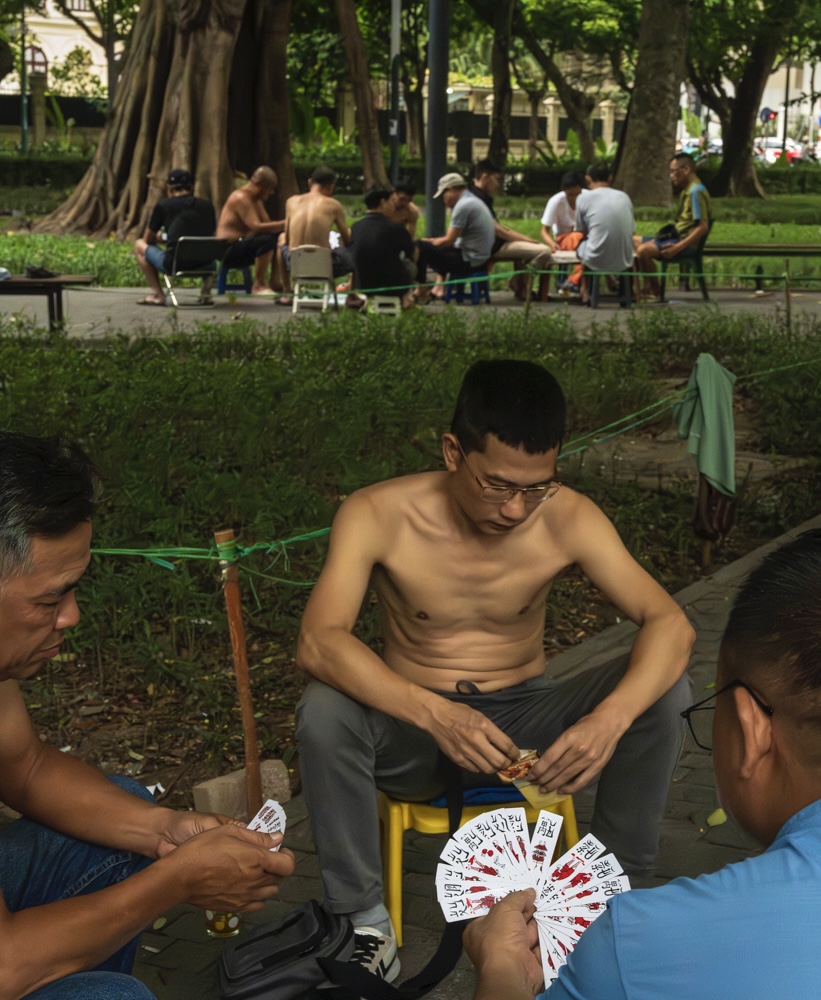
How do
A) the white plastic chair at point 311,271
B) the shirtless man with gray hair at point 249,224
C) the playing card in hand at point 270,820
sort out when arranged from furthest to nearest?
the shirtless man with gray hair at point 249,224 → the white plastic chair at point 311,271 → the playing card in hand at point 270,820

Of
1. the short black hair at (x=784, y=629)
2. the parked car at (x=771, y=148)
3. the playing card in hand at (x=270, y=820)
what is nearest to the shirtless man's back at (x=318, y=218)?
the playing card in hand at (x=270, y=820)

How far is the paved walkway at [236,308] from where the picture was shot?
12422mm

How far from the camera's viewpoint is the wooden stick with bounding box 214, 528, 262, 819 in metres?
3.71

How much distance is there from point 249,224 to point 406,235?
2173mm

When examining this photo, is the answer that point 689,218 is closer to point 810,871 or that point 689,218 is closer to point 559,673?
point 559,673

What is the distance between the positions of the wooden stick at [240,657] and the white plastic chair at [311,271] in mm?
9598

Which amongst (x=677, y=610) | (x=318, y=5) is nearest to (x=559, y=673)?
(x=677, y=610)

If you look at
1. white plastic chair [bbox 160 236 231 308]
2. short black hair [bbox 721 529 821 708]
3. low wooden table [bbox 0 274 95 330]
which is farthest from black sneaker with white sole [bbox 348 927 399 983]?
white plastic chair [bbox 160 236 231 308]

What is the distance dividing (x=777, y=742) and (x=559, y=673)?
11.0ft

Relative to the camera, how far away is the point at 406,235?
1302 centimetres

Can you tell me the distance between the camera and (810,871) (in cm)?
153

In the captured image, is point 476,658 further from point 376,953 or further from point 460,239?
point 460,239

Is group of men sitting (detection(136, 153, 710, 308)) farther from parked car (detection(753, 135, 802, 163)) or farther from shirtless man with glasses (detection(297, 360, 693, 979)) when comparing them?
parked car (detection(753, 135, 802, 163))

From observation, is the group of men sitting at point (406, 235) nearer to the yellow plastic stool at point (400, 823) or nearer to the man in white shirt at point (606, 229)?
the man in white shirt at point (606, 229)
